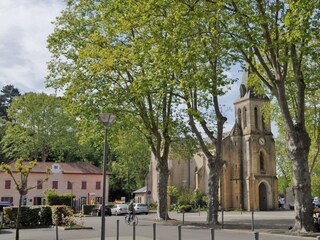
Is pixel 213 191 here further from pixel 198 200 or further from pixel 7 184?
pixel 7 184

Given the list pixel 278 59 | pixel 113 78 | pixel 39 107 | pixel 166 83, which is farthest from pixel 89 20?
pixel 39 107

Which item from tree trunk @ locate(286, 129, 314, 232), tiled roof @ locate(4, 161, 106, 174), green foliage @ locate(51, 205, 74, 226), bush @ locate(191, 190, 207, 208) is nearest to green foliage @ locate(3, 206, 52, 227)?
green foliage @ locate(51, 205, 74, 226)

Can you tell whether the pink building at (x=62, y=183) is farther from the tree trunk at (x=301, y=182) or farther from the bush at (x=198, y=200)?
the tree trunk at (x=301, y=182)

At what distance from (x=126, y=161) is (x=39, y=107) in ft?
61.8

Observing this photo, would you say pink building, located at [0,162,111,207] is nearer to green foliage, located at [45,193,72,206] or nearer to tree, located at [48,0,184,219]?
green foliage, located at [45,193,72,206]

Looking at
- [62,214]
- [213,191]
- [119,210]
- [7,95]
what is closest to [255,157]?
[119,210]

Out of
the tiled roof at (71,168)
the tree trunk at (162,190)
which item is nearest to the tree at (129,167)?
the tiled roof at (71,168)

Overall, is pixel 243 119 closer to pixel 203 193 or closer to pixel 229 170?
pixel 229 170

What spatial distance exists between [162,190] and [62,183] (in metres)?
33.5

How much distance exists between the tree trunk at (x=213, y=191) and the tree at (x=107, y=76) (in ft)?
16.3

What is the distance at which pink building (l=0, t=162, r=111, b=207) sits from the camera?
56.8m

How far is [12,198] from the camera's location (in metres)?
56.7

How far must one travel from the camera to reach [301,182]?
18.5 m

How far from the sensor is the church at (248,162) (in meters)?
60.5
